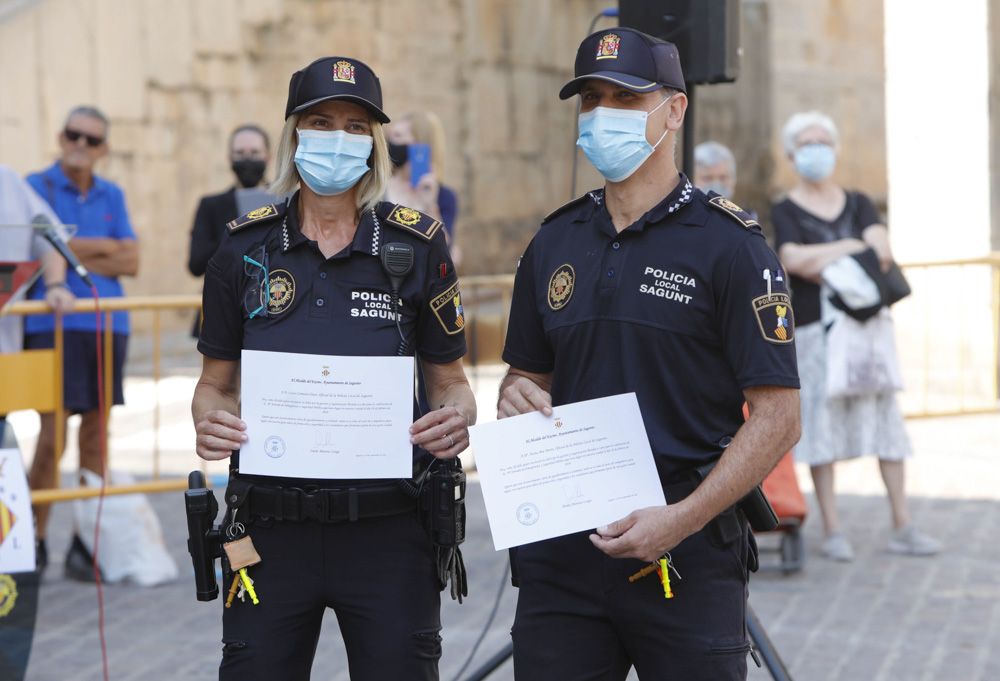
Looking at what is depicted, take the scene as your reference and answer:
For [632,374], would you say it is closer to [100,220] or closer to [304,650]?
[304,650]

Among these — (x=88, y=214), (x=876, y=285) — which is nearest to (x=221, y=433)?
(x=88, y=214)

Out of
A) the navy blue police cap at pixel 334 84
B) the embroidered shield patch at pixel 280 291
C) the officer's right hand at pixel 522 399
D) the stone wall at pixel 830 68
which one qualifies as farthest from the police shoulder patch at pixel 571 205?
the stone wall at pixel 830 68

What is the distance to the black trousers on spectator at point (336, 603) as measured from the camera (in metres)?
3.49

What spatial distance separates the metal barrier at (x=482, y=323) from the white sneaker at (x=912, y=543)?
1.48m

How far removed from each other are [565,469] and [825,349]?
4672 millimetres

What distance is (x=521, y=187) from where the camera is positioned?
20141 mm

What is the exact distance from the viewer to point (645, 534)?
314cm

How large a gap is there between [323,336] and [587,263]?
2.12 ft

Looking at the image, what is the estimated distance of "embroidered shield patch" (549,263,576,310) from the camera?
3.35 meters

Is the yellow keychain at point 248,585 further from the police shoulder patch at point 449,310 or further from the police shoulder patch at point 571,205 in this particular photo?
the police shoulder patch at point 571,205

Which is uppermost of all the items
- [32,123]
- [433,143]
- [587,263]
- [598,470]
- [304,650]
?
[32,123]

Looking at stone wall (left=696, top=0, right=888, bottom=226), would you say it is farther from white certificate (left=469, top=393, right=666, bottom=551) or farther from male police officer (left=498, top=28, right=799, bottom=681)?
white certificate (left=469, top=393, right=666, bottom=551)

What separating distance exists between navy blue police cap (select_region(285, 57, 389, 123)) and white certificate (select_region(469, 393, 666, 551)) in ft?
2.83

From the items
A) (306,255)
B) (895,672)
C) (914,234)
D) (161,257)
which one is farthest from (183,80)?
(306,255)
